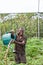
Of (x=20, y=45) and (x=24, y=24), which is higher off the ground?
(x=20, y=45)

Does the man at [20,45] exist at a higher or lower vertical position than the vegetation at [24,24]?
higher

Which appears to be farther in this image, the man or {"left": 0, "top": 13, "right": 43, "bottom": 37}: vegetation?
{"left": 0, "top": 13, "right": 43, "bottom": 37}: vegetation

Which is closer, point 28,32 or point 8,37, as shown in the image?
point 8,37

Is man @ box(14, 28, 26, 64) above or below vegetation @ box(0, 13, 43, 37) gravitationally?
above

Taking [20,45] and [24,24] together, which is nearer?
[20,45]

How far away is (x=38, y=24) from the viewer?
44.9ft

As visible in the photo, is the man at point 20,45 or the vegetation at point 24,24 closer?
the man at point 20,45
